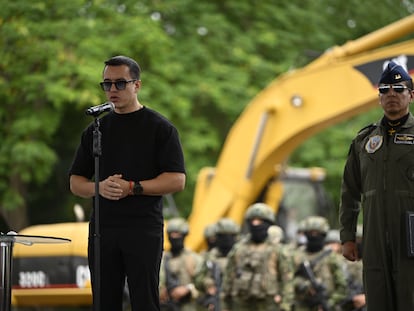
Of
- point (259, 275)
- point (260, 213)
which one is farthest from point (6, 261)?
point (260, 213)

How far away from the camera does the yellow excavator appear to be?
16344 millimetres

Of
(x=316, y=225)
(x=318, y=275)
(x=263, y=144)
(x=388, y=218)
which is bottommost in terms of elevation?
(x=388, y=218)

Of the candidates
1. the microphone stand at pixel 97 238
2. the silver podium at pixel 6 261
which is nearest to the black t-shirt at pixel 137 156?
the microphone stand at pixel 97 238

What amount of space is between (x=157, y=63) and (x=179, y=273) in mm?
6070

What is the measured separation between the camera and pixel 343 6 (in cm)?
2562

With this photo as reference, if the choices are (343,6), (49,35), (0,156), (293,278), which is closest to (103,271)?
(293,278)

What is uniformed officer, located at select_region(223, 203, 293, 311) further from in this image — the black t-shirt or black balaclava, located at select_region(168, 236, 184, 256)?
the black t-shirt

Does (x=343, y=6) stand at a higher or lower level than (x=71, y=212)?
higher

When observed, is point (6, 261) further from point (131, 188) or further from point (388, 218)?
point (388, 218)

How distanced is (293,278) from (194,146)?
772cm

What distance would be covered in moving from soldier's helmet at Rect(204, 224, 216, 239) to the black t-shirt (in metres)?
8.75

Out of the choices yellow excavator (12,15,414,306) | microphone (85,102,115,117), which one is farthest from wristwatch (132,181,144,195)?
yellow excavator (12,15,414,306)

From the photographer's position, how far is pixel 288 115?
56.3 feet

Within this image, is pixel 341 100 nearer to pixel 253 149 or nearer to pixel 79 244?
pixel 253 149
